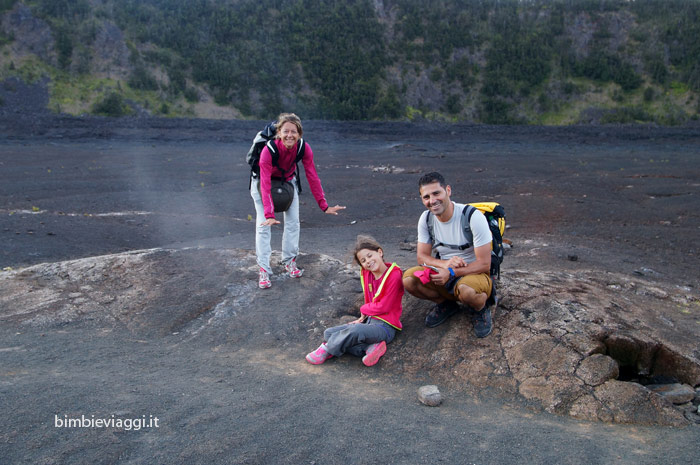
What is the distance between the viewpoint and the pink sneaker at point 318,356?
4.15 meters

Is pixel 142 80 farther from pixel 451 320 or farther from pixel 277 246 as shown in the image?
pixel 451 320

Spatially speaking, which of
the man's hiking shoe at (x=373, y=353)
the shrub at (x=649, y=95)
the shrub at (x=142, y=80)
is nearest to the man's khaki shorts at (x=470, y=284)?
the man's hiking shoe at (x=373, y=353)

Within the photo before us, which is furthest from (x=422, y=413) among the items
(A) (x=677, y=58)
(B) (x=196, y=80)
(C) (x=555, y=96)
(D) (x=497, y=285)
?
(A) (x=677, y=58)

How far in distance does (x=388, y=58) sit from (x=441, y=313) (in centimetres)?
3681

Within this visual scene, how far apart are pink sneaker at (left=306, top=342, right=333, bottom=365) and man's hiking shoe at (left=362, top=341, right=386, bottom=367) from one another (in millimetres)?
305

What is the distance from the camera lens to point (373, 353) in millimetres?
4105

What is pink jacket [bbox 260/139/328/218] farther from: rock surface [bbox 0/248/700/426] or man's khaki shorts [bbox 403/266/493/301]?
man's khaki shorts [bbox 403/266/493/301]

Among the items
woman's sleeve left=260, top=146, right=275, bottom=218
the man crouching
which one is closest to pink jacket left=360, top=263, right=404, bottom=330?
the man crouching

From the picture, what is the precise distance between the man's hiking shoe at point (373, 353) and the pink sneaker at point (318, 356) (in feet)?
1.00

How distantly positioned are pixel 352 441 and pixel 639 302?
3522 millimetres

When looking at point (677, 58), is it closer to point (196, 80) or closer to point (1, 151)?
point (196, 80)

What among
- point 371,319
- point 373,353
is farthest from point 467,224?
point 373,353

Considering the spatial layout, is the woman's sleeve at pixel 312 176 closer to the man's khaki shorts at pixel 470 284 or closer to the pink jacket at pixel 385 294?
the pink jacket at pixel 385 294

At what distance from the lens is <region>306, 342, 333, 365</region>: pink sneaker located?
415cm
